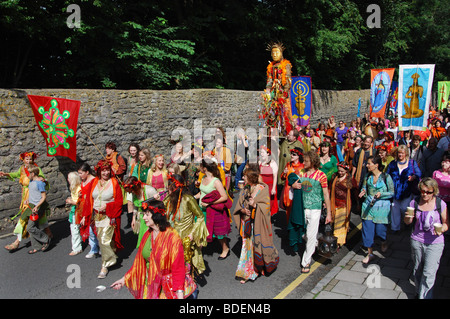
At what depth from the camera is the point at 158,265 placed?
12.7 feet

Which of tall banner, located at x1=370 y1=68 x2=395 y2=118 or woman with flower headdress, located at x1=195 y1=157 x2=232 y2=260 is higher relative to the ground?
tall banner, located at x1=370 y1=68 x2=395 y2=118

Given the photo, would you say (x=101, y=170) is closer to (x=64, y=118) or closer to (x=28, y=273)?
(x=28, y=273)

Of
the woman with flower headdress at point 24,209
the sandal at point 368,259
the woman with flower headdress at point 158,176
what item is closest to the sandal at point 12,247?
the woman with flower headdress at point 24,209

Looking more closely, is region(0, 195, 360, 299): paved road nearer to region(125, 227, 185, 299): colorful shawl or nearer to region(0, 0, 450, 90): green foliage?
region(125, 227, 185, 299): colorful shawl

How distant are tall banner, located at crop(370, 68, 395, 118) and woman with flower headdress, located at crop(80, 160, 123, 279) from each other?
976cm

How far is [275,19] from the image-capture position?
64.0 feet

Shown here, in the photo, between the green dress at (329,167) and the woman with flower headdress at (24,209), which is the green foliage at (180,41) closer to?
the woman with flower headdress at (24,209)

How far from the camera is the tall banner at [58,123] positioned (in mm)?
7988

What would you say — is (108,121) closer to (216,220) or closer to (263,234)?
(216,220)

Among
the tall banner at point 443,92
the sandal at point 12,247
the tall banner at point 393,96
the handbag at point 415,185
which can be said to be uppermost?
the tall banner at point 443,92

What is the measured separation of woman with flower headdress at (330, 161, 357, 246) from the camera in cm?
651

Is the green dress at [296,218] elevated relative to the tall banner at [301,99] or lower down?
lower down

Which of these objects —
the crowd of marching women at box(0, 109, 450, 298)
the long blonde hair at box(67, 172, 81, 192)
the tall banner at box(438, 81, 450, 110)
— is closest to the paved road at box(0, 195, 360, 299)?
the crowd of marching women at box(0, 109, 450, 298)

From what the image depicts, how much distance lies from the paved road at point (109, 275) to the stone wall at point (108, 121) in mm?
1823
